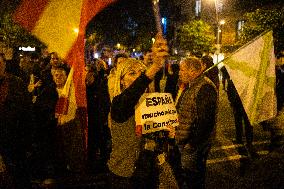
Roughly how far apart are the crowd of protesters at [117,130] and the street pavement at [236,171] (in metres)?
0.42

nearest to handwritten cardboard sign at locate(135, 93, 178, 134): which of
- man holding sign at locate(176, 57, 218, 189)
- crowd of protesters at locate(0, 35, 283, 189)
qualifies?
crowd of protesters at locate(0, 35, 283, 189)

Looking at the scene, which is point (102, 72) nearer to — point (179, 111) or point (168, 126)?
point (179, 111)

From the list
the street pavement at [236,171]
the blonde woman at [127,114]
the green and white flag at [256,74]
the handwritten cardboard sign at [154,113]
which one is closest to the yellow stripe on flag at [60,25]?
the blonde woman at [127,114]

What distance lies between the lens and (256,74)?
18.1ft

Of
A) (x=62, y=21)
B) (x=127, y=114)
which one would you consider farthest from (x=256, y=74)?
(x=127, y=114)

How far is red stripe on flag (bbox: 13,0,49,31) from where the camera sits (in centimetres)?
417

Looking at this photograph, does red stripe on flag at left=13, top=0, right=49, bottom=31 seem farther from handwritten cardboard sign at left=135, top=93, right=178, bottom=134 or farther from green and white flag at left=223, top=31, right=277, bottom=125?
green and white flag at left=223, top=31, right=277, bottom=125

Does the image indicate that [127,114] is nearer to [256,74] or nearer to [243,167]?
[256,74]

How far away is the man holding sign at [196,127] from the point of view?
4543 millimetres

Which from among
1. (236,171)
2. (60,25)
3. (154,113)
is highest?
(60,25)

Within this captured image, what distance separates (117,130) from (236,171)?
4037mm

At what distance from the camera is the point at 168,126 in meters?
3.77

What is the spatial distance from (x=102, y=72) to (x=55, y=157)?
327 centimetres

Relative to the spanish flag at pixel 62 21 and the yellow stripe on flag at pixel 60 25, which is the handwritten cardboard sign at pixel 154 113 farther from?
the yellow stripe on flag at pixel 60 25
